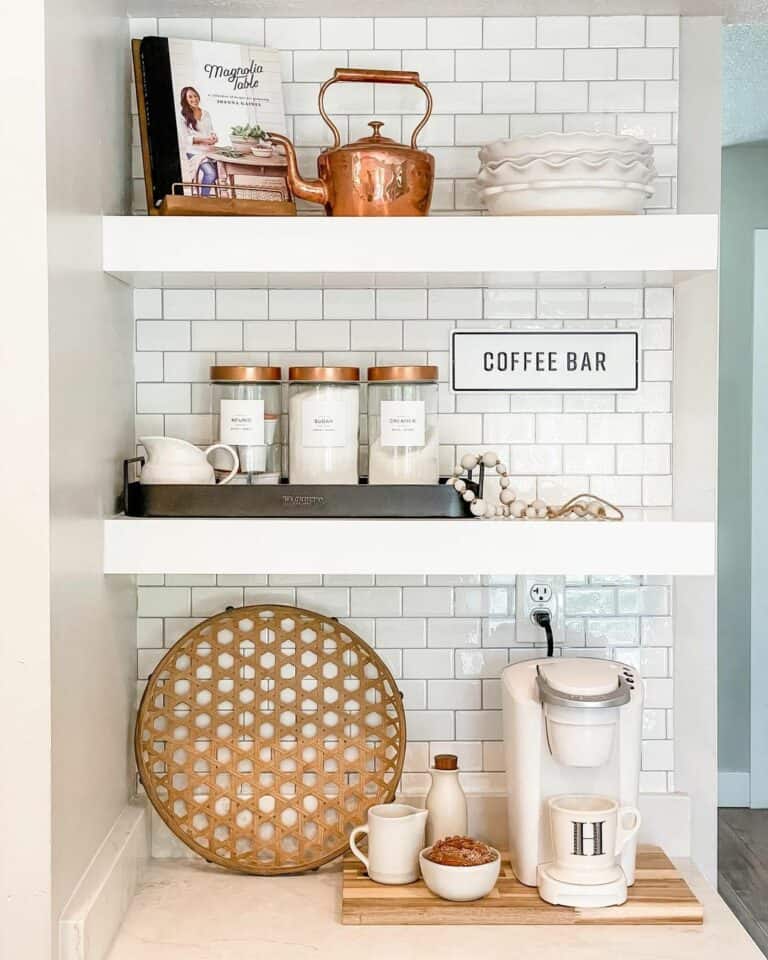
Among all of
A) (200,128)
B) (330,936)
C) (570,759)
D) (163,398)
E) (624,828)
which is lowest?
(330,936)

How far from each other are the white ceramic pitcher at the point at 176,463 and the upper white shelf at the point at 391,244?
0.89ft

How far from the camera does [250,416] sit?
1.78 meters

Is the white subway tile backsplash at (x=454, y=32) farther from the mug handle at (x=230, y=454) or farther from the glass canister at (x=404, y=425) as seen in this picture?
the mug handle at (x=230, y=454)

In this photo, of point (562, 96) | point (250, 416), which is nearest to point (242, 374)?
point (250, 416)

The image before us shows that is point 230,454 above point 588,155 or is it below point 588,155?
below

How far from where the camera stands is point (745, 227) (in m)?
4.36

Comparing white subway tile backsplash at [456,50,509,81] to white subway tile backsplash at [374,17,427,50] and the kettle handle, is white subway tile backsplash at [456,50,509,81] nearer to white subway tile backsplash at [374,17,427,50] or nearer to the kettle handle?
white subway tile backsplash at [374,17,427,50]

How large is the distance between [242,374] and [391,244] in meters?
0.32

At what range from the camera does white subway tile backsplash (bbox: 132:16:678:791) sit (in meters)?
1.92

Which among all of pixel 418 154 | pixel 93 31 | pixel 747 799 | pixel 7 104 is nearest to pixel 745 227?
pixel 747 799

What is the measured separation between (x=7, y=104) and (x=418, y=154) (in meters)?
0.60

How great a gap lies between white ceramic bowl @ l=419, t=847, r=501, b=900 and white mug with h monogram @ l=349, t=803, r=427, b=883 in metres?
0.06

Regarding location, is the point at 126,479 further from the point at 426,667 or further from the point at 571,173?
the point at 571,173

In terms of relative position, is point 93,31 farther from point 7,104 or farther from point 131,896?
point 131,896
